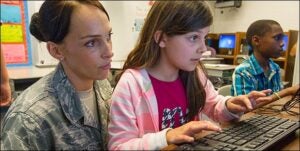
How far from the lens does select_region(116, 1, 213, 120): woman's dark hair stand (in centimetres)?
81

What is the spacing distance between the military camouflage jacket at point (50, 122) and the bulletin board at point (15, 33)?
7.75 feet

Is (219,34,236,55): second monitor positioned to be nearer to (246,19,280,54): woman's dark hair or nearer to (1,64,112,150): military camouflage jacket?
(246,19,280,54): woman's dark hair

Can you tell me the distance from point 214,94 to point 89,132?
55cm

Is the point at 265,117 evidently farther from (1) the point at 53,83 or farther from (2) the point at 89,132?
(1) the point at 53,83

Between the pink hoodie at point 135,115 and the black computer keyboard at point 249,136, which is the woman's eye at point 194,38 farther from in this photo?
the black computer keyboard at point 249,136

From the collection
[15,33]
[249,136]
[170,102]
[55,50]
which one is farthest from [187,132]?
[15,33]

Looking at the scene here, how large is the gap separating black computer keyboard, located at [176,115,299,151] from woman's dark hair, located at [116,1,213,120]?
0.26m

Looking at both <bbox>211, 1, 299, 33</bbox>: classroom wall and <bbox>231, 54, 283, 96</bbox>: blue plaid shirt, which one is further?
<bbox>211, 1, 299, 33</bbox>: classroom wall

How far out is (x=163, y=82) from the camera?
911 millimetres

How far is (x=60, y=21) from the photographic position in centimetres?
69

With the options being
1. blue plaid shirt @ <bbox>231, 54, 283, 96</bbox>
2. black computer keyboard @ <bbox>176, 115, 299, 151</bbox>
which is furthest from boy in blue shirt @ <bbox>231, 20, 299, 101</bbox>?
black computer keyboard @ <bbox>176, 115, 299, 151</bbox>

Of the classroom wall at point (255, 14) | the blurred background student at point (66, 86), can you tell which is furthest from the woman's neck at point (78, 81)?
the classroom wall at point (255, 14)

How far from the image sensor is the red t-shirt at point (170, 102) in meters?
0.88

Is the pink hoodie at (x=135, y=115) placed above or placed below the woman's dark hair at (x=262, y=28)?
below
